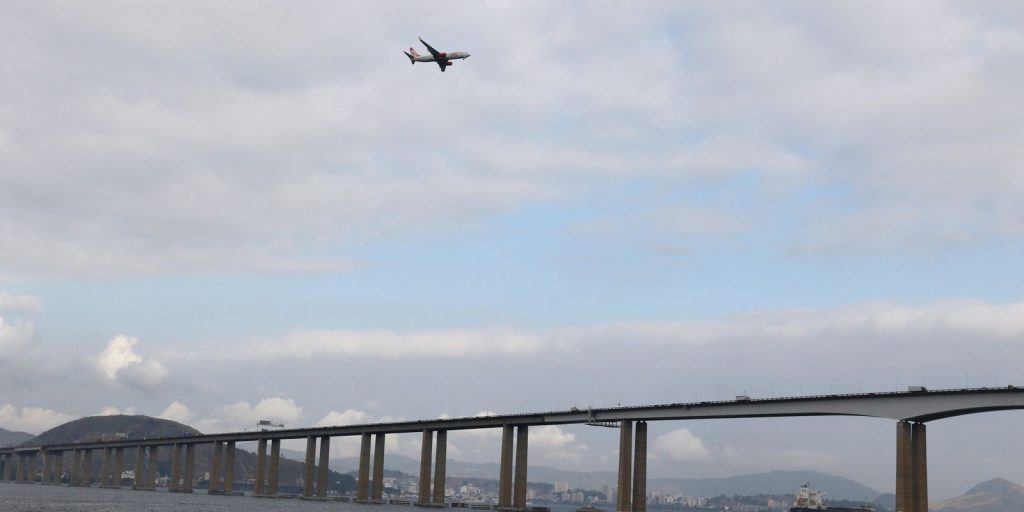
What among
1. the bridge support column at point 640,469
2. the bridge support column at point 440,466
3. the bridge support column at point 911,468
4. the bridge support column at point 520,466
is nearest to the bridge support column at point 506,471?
the bridge support column at point 520,466

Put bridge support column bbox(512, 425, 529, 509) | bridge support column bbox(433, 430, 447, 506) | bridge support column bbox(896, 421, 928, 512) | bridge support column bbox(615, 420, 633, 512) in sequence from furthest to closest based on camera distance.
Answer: bridge support column bbox(433, 430, 447, 506), bridge support column bbox(512, 425, 529, 509), bridge support column bbox(615, 420, 633, 512), bridge support column bbox(896, 421, 928, 512)

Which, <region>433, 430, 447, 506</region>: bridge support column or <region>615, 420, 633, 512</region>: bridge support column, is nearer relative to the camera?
<region>615, 420, 633, 512</region>: bridge support column

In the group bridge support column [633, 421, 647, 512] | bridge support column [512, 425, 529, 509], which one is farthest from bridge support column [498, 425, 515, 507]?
bridge support column [633, 421, 647, 512]

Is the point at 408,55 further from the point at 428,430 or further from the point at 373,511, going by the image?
the point at 428,430

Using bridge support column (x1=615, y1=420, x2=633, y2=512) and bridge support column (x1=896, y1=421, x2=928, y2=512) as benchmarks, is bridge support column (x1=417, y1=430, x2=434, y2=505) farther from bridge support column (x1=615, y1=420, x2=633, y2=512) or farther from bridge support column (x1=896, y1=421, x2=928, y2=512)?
bridge support column (x1=896, y1=421, x2=928, y2=512)

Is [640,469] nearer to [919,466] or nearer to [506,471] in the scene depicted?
[506,471]

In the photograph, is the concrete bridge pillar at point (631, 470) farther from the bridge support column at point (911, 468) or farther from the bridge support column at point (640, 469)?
the bridge support column at point (911, 468)

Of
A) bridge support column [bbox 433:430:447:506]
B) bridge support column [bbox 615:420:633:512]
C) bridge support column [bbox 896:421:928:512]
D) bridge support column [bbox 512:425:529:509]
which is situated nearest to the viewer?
bridge support column [bbox 896:421:928:512]
